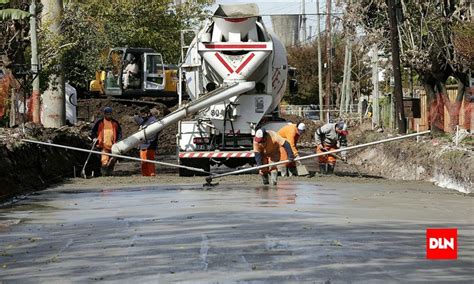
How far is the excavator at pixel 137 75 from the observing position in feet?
144

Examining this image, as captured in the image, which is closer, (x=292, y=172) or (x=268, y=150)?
(x=268, y=150)

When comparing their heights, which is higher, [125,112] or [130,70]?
[130,70]

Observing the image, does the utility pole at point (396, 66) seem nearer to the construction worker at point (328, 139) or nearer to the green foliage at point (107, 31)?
the construction worker at point (328, 139)

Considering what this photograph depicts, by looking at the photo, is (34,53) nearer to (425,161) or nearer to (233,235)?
(425,161)

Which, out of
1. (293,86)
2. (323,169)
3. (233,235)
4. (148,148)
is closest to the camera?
(233,235)

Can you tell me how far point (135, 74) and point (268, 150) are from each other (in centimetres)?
2398

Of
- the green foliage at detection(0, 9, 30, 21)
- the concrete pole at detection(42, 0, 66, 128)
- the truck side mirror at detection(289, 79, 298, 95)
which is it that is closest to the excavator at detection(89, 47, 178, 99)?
the concrete pole at detection(42, 0, 66, 128)

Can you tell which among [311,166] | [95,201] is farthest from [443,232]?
[311,166]

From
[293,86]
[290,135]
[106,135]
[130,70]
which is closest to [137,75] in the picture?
[130,70]

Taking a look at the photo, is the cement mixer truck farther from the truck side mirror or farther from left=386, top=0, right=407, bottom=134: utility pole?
left=386, top=0, right=407, bottom=134: utility pole

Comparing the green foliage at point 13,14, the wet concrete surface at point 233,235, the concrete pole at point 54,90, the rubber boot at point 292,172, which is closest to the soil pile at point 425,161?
the wet concrete surface at point 233,235

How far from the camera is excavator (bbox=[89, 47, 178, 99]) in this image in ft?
144

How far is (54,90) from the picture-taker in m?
31.6

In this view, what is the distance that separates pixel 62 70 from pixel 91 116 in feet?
44.8
